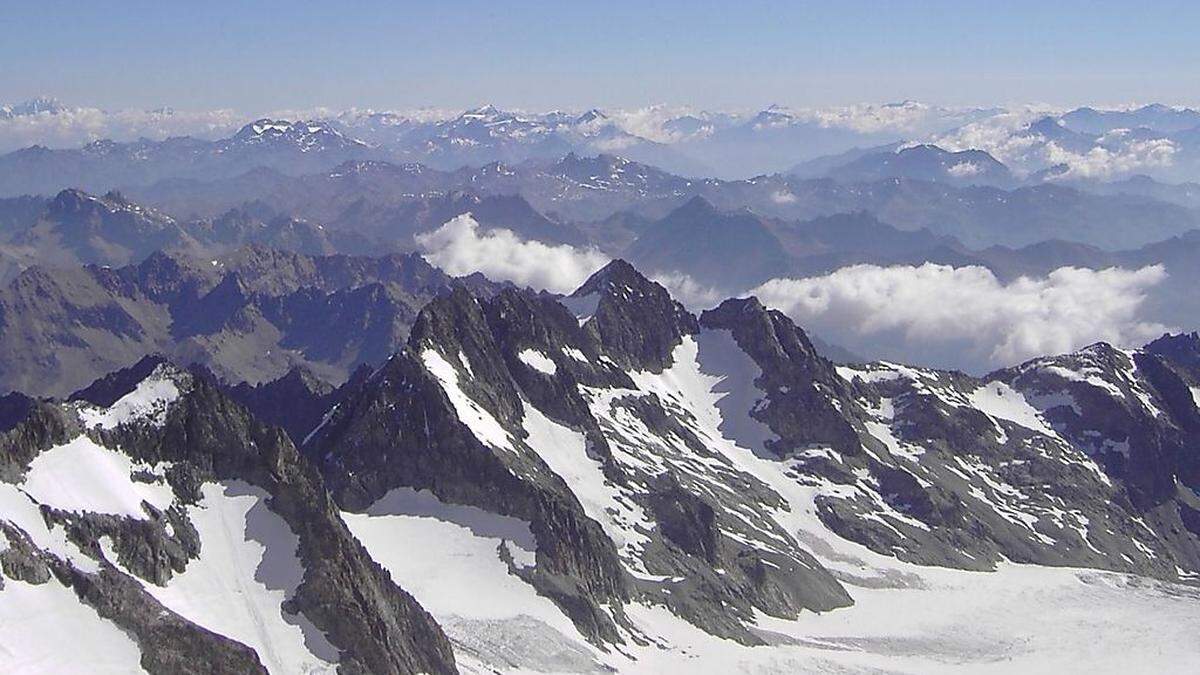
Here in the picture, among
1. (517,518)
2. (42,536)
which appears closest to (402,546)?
(517,518)

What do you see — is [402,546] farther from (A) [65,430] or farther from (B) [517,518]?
(A) [65,430]

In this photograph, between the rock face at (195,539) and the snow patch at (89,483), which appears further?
the snow patch at (89,483)

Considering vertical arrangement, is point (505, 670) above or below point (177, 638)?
below

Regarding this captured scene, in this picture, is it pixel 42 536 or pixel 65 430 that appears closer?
pixel 42 536

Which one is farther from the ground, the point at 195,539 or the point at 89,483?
the point at 89,483

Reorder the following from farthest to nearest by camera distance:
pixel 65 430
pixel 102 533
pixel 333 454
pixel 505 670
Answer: pixel 333 454, pixel 505 670, pixel 65 430, pixel 102 533

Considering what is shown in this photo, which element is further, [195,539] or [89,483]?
[195,539]

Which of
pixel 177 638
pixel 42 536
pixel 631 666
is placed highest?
pixel 42 536

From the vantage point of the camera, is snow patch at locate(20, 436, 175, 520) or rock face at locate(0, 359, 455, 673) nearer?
rock face at locate(0, 359, 455, 673)
